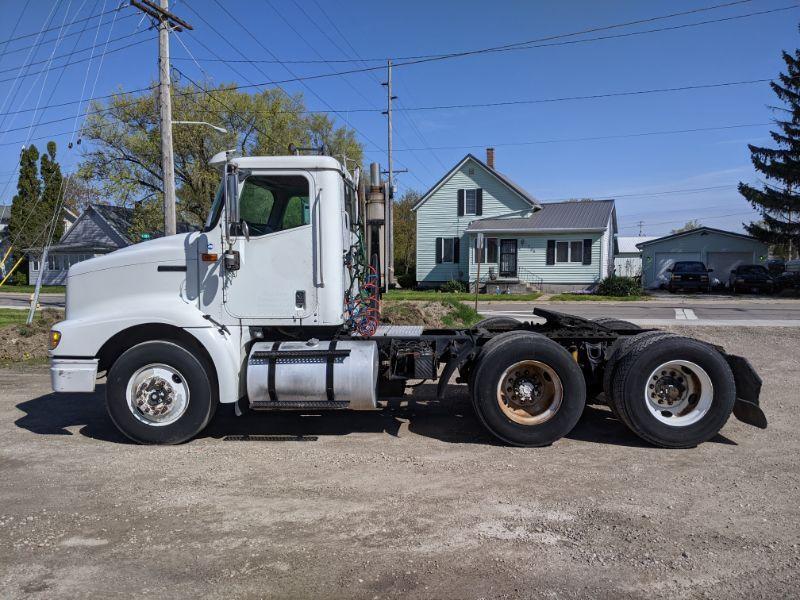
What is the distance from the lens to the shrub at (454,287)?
35.7m

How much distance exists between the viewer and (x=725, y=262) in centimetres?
3788

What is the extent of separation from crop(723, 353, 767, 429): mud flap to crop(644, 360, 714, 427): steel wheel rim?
41cm

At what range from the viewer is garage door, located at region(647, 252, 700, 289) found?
1522 inches

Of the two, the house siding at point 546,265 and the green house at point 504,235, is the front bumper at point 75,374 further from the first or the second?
the house siding at point 546,265

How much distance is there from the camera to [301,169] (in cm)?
646

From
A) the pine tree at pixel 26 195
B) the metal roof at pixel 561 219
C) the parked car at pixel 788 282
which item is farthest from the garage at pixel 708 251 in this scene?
the pine tree at pixel 26 195

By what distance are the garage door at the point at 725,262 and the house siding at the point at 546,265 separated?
7.38 m

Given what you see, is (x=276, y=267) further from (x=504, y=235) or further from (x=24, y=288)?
(x=24, y=288)

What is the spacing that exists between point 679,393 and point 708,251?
35922 millimetres

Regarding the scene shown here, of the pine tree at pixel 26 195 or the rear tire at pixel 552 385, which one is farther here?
the pine tree at pixel 26 195

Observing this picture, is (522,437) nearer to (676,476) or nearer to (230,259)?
(676,476)

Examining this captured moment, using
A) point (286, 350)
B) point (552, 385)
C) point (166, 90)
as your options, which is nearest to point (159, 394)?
point (286, 350)

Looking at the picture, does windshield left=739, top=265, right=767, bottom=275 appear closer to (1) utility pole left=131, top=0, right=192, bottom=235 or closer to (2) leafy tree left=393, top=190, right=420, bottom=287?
(2) leafy tree left=393, top=190, right=420, bottom=287

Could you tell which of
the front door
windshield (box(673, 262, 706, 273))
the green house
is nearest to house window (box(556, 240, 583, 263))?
the green house
